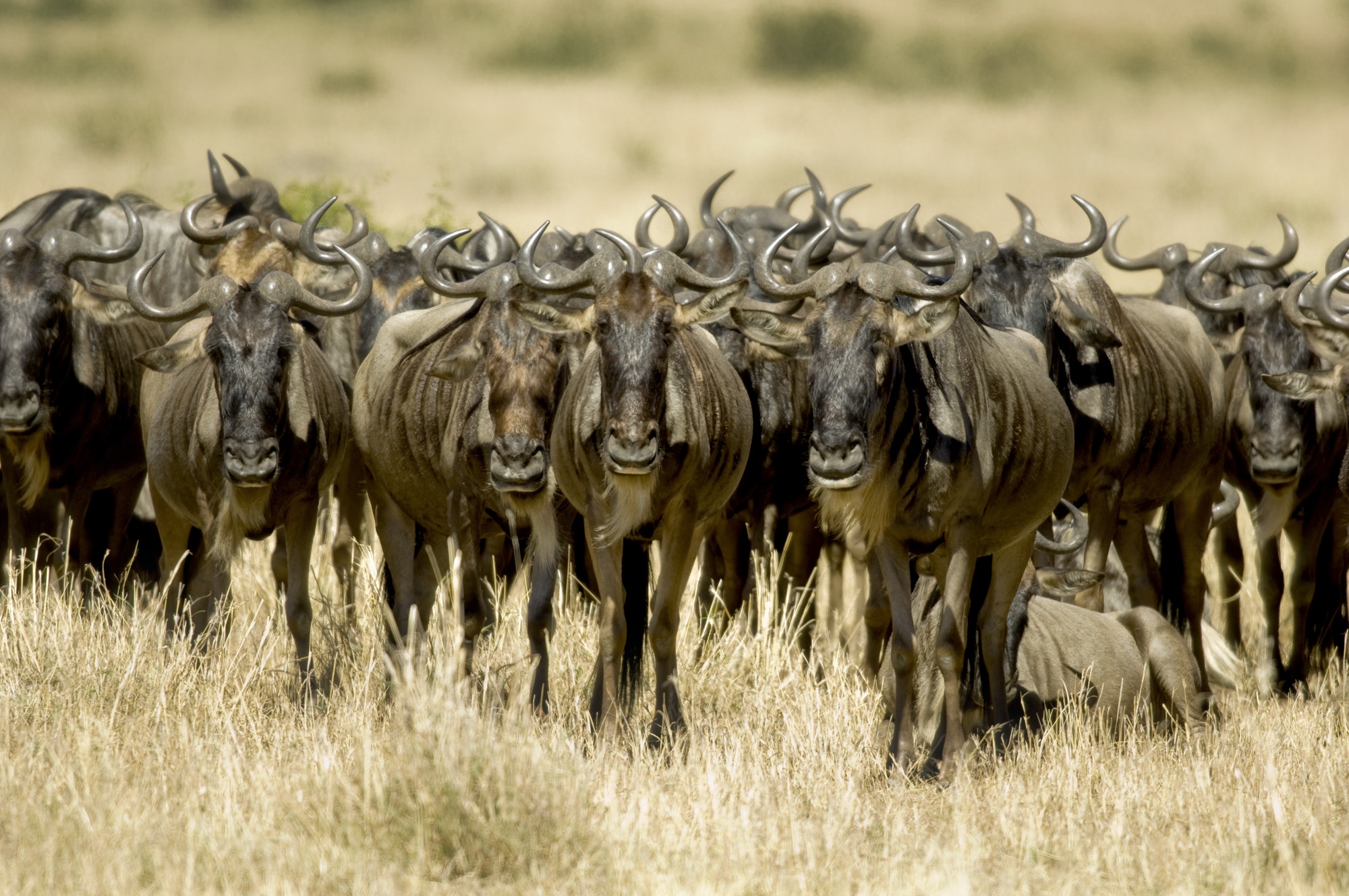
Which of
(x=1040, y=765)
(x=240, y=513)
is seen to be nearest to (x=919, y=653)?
(x=1040, y=765)

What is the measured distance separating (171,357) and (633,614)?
239cm

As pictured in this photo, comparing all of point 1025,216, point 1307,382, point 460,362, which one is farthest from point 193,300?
point 1307,382

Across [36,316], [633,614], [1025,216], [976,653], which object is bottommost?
[976,653]

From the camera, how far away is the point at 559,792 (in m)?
5.06

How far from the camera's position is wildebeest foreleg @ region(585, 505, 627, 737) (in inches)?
268

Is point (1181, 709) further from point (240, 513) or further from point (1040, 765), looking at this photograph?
point (240, 513)

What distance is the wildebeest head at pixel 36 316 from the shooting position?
8.01m

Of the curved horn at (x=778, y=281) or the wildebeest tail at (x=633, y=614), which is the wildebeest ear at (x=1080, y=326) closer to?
the curved horn at (x=778, y=281)

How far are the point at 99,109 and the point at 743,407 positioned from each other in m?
37.0

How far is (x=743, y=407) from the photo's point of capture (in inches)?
290

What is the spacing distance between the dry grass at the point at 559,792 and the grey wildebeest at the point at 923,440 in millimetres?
584

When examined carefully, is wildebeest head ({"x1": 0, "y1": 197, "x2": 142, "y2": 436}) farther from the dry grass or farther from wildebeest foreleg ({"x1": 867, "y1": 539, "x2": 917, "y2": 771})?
wildebeest foreleg ({"x1": 867, "y1": 539, "x2": 917, "y2": 771})

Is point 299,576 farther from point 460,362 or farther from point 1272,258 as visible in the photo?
point 1272,258

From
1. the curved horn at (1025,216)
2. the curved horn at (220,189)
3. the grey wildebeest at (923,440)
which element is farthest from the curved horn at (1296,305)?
the curved horn at (220,189)
